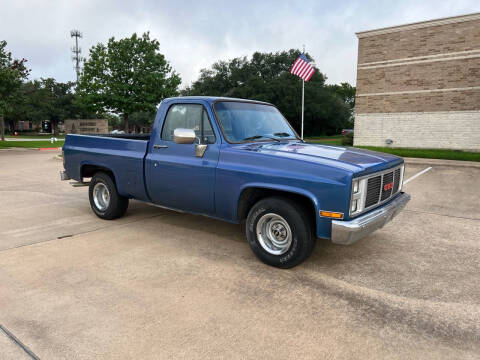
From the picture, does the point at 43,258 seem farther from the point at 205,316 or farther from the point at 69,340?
the point at 205,316

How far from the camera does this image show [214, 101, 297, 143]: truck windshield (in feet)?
15.1

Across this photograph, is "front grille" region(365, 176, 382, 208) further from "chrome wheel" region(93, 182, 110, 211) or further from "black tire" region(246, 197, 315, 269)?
"chrome wheel" region(93, 182, 110, 211)

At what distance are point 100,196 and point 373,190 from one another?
4.55 meters

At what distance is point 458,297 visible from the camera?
11.3 ft

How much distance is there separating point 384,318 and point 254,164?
2.01 m

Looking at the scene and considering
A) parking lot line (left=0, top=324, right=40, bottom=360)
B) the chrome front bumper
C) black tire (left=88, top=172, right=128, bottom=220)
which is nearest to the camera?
parking lot line (left=0, top=324, right=40, bottom=360)

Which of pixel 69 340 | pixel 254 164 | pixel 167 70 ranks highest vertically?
pixel 167 70

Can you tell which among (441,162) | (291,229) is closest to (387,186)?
(291,229)

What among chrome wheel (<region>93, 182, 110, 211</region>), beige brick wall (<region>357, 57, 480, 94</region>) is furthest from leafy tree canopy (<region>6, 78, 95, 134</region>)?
chrome wheel (<region>93, 182, 110, 211</region>)

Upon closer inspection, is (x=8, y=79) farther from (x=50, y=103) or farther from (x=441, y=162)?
(x=50, y=103)

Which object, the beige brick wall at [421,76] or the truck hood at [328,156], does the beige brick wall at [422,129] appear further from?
the truck hood at [328,156]

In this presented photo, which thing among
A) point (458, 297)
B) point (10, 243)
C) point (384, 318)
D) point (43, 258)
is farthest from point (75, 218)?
point (458, 297)

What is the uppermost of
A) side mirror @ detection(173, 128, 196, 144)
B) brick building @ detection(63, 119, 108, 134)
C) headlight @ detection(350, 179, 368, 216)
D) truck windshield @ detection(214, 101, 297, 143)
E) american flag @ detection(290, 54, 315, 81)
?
american flag @ detection(290, 54, 315, 81)

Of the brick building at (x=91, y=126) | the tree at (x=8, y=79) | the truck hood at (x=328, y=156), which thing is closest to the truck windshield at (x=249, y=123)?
the truck hood at (x=328, y=156)
